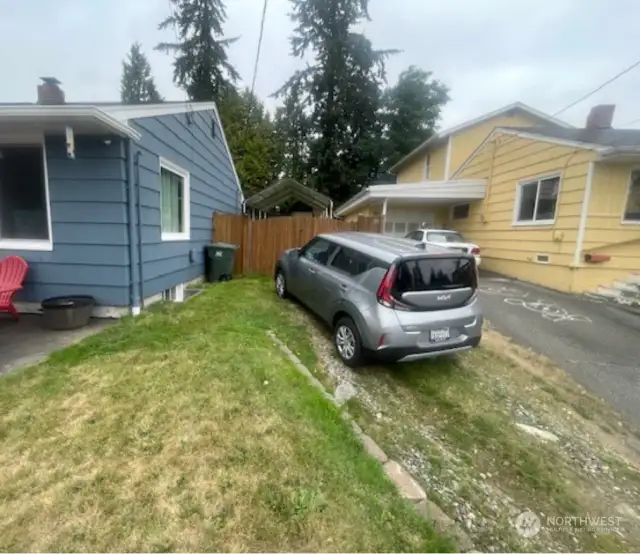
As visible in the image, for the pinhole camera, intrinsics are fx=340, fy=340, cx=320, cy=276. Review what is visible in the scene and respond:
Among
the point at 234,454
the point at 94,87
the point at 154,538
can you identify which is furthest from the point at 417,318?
the point at 94,87

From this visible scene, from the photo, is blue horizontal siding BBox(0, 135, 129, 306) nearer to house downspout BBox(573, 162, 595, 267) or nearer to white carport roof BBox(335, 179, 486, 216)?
house downspout BBox(573, 162, 595, 267)

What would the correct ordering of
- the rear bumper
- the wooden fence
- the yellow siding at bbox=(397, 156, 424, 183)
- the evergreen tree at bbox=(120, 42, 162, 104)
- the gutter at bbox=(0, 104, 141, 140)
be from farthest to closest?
1. the evergreen tree at bbox=(120, 42, 162, 104)
2. the yellow siding at bbox=(397, 156, 424, 183)
3. the wooden fence
4. the gutter at bbox=(0, 104, 141, 140)
5. the rear bumper

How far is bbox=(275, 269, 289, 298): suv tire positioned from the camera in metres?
6.71

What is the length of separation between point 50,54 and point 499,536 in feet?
69.1

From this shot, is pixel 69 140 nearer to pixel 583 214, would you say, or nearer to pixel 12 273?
pixel 12 273

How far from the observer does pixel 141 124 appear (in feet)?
17.6

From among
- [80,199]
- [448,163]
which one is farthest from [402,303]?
[448,163]

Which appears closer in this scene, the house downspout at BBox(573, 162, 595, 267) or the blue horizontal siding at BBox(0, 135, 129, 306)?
the blue horizontal siding at BBox(0, 135, 129, 306)

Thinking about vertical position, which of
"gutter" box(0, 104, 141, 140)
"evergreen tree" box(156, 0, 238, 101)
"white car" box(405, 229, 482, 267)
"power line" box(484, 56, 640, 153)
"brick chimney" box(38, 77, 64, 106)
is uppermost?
"evergreen tree" box(156, 0, 238, 101)

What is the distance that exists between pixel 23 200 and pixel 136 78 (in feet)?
139

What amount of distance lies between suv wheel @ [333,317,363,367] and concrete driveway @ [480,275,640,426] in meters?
3.18

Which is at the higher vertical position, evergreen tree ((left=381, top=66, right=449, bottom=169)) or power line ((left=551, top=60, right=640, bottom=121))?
evergreen tree ((left=381, top=66, right=449, bottom=169))

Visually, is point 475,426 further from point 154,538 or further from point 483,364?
point 154,538

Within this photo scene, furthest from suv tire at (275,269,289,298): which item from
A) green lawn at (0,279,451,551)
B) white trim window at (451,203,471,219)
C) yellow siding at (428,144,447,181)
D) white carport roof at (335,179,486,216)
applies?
yellow siding at (428,144,447,181)
